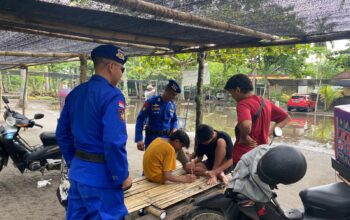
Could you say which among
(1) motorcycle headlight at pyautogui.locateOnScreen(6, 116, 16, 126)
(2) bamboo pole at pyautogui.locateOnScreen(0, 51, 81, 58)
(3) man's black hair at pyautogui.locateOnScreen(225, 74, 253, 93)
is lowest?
(1) motorcycle headlight at pyautogui.locateOnScreen(6, 116, 16, 126)

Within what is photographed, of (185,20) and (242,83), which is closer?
(185,20)

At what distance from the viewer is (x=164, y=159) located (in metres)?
3.20


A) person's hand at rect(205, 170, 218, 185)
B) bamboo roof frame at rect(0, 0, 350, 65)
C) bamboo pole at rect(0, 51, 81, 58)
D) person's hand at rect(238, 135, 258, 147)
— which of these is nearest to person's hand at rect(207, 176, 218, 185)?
person's hand at rect(205, 170, 218, 185)

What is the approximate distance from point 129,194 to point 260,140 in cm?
150

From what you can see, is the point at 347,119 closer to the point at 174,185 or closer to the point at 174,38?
the point at 174,185

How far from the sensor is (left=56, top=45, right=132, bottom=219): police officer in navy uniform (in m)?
2.07

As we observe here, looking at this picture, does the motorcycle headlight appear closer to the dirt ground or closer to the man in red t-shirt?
the dirt ground

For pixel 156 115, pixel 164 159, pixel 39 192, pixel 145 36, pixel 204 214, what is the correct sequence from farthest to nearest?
pixel 39 192
pixel 156 115
pixel 145 36
pixel 164 159
pixel 204 214

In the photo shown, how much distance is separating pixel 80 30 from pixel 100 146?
1758 millimetres

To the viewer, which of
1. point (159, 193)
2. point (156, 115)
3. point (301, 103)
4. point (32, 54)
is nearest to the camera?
point (159, 193)

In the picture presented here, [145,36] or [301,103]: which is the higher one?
[145,36]

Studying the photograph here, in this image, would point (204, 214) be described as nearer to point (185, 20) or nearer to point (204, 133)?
point (204, 133)

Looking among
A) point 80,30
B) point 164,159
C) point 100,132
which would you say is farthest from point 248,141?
point 80,30

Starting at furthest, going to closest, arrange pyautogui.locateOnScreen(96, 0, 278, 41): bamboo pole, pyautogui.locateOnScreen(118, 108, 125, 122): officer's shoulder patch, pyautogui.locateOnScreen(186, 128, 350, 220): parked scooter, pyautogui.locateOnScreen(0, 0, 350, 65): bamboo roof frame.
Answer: pyautogui.locateOnScreen(0, 0, 350, 65): bamboo roof frame < pyautogui.locateOnScreen(96, 0, 278, 41): bamboo pole < pyautogui.locateOnScreen(118, 108, 125, 122): officer's shoulder patch < pyautogui.locateOnScreen(186, 128, 350, 220): parked scooter
